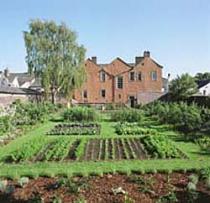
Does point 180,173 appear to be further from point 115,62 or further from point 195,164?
point 115,62

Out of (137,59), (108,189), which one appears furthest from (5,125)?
(137,59)

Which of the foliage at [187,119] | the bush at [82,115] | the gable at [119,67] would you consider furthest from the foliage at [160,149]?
the gable at [119,67]

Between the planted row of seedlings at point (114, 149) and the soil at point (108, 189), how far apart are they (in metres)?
3.78

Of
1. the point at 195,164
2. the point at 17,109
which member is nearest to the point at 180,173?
the point at 195,164

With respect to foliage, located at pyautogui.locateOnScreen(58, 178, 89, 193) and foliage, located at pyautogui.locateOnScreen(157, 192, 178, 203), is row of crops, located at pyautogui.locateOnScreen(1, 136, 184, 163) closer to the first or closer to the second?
foliage, located at pyautogui.locateOnScreen(58, 178, 89, 193)

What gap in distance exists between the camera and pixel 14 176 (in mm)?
10500

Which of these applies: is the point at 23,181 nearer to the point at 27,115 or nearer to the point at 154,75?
the point at 27,115

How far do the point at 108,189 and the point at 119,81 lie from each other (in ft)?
163

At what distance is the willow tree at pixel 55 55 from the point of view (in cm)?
4888

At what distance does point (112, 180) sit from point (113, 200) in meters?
1.57

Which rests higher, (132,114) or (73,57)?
(73,57)

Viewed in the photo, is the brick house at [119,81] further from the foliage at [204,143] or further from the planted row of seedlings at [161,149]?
the planted row of seedlings at [161,149]

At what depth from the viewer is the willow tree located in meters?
48.9

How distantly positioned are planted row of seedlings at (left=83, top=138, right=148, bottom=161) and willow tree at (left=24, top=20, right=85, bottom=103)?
1229 inches
